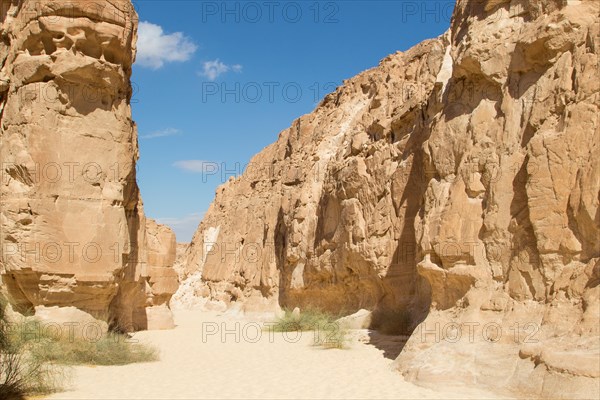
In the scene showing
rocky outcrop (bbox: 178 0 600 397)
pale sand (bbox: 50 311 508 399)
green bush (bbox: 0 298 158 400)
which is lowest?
pale sand (bbox: 50 311 508 399)

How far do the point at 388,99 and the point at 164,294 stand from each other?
420 inches

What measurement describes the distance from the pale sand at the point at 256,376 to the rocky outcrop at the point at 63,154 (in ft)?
8.68

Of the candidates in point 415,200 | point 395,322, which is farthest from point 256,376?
point 415,200

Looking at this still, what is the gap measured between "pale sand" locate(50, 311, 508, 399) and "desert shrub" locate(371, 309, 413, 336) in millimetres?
967

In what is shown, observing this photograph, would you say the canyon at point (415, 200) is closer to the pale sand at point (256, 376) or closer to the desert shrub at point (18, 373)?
the pale sand at point (256, 376)

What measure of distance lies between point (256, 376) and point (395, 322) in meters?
5.12

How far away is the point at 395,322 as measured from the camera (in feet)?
47.9

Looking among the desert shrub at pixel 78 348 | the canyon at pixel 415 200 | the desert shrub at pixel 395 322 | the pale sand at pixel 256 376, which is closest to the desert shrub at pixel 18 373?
the pale sand at pixel 256 376

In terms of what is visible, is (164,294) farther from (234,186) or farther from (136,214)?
(234,186)

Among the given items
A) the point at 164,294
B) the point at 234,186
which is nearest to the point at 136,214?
the point at 164,294

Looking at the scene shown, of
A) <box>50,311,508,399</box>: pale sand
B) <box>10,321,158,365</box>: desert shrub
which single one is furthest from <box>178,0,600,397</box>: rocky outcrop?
<box>10,321,158,365</box>: desert shrub

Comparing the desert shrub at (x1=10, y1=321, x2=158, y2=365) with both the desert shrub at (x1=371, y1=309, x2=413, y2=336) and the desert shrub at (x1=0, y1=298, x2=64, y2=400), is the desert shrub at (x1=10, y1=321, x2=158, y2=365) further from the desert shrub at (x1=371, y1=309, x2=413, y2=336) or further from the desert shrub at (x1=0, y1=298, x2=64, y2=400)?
the desert shrub at (x1=371, y1=309, x2=413, y2=336)

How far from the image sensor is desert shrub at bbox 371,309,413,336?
14.2 m

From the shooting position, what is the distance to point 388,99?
66.2 feet
